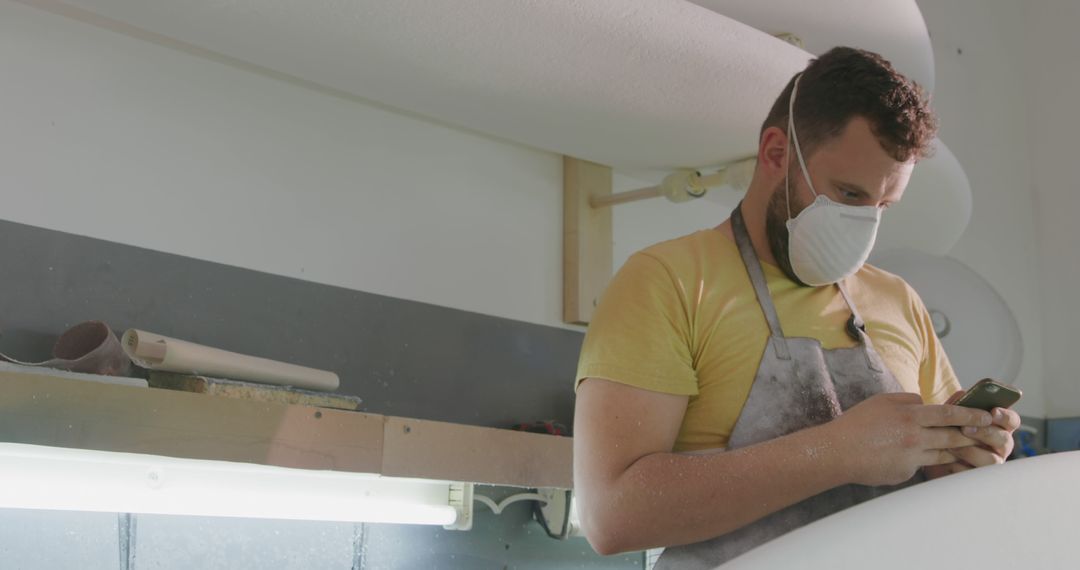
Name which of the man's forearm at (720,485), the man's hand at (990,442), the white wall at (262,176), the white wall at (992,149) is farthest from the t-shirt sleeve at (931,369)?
the white wall at (992,149)

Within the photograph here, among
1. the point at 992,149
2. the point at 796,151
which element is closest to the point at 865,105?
the point at 796,151

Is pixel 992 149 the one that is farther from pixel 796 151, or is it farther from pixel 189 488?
pixel 189 488

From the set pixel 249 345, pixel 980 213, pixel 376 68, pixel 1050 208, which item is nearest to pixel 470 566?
pixel 249 345

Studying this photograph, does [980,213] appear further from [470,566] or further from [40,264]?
[40,264]

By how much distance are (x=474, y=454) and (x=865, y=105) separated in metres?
0.99

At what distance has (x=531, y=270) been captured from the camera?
2.63 m

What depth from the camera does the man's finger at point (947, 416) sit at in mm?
1152

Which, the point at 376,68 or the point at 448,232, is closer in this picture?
the point at 376,68

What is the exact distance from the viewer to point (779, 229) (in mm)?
1391

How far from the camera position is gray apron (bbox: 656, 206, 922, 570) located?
1.23 meters

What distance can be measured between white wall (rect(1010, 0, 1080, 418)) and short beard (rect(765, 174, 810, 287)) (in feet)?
10.1

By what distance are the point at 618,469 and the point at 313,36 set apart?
38.8 inches

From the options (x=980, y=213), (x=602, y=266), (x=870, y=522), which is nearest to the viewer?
(x=870, y=522)

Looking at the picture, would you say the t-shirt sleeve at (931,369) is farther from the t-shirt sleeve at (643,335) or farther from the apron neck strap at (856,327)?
the t-shirt sleeve at (643,335)
